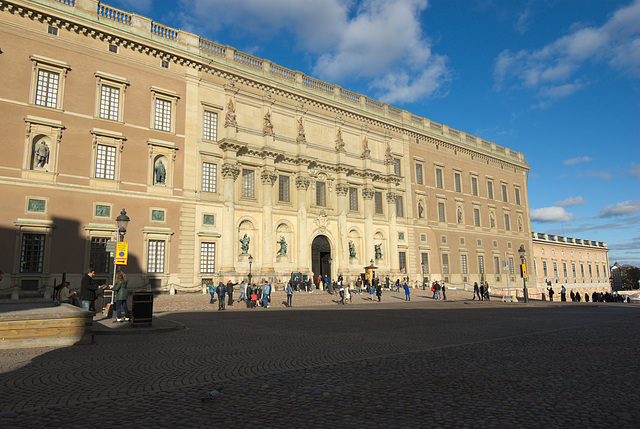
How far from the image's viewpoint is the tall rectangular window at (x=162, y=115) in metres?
33.5

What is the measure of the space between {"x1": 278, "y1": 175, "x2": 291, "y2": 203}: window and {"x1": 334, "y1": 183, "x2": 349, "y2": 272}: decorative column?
19.5 ft

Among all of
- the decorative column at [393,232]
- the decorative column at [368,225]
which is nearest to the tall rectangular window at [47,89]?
the decorative column at [368,225]

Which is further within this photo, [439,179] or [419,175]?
[439,179]

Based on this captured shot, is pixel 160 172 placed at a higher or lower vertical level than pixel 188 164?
lower

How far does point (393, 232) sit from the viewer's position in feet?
157

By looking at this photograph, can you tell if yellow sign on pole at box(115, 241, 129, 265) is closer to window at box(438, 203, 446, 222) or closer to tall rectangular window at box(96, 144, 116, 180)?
tall rectangular window at box(96, 144, 116, 180)

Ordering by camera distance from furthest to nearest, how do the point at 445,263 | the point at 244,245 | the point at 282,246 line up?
the point at 445,263, the point at 282,246, the point at 244,245

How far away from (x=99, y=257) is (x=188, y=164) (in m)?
9.72

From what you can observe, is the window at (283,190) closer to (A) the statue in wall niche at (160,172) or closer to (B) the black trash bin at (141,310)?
(A) the statue in wall niche at (160,172)

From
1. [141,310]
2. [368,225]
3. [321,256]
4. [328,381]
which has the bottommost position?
[328,381]

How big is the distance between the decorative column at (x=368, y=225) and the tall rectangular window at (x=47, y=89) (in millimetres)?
28911

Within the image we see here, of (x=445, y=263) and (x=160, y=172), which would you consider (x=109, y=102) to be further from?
(x=445, y=263)

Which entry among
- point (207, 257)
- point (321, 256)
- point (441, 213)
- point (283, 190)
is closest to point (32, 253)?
point (207, 257)

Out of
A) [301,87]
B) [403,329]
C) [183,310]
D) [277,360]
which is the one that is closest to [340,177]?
[301,87]
